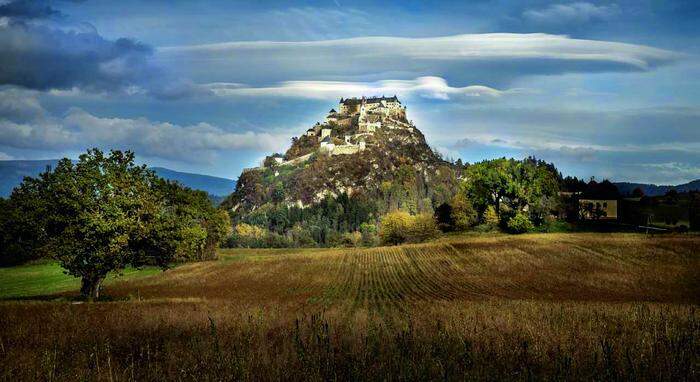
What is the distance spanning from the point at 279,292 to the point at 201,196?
42792 millimetres

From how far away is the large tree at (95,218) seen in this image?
110 ft

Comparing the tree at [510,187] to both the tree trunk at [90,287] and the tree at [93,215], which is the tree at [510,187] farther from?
the tree trunk at [90,287]

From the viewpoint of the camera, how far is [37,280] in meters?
65.8

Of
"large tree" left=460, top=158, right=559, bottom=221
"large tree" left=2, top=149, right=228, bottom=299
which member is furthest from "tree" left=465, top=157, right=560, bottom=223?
"large tree" left=2, top=149, right=228, bottom=299

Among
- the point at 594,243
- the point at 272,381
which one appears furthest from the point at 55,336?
the point at 594,243

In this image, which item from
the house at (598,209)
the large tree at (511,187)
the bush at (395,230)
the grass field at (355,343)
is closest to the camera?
the grass field at (355,343)

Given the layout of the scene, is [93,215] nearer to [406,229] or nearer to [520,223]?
[520,223]

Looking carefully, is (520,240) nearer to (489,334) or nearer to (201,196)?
(201,196)

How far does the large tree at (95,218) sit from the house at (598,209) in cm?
10817

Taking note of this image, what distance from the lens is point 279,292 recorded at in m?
46.6

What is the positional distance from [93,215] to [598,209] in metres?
117

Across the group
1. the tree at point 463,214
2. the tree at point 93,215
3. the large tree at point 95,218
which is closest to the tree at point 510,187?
the tree at point 463,214

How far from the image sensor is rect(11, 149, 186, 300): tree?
33.5m

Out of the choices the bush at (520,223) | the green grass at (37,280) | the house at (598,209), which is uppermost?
the house at (598,209)
